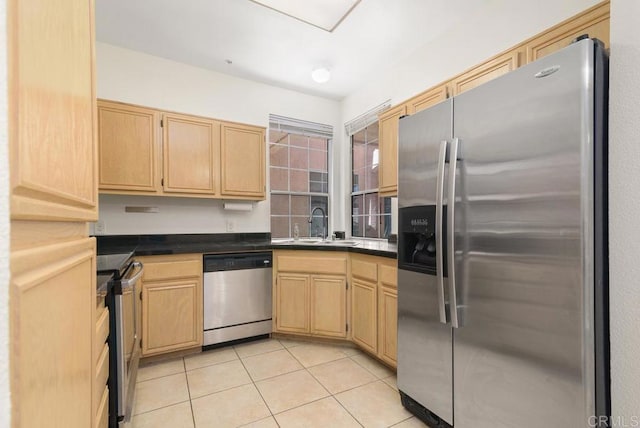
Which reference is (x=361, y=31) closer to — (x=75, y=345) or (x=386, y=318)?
(x=386, y=318)

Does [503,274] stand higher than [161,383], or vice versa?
[503,274]

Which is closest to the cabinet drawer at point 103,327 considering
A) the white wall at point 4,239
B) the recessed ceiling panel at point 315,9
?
the white wall at point 4,239

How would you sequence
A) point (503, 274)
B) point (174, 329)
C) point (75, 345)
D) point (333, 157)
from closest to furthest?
point (75, 345)
point (503, 274)
point (174, 329)
point (333, 157)

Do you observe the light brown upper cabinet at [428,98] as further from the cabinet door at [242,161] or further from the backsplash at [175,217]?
the backsplash at [175,217]

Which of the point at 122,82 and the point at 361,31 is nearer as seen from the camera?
the point at 361,31

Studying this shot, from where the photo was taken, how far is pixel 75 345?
23.5 inches

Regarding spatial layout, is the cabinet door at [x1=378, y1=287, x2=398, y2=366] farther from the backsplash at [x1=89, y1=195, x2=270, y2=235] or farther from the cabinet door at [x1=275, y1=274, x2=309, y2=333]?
the backsplash at [x1=89, y1=195, x2=270, y2=235]

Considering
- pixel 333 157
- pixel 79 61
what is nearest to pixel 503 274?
pixel 79 61

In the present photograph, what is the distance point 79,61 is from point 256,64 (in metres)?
2.62

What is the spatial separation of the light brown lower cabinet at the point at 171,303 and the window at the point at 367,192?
1942 mm

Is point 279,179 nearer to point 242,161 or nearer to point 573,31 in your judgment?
point 242,161

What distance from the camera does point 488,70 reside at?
185 cm

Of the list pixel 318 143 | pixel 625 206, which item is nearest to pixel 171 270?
pixel 318 143

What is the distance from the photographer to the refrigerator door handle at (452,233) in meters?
1.42
